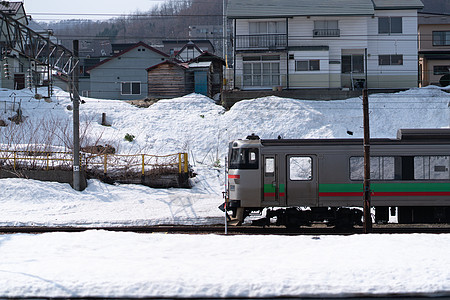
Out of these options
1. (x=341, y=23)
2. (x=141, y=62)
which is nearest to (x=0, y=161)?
(x=141, y=62)

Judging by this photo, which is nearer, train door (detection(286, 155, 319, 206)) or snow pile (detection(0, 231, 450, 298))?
snow pile (detection(0, 231, 450, 298))

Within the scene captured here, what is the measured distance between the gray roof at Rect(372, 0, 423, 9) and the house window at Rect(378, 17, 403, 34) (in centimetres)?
95

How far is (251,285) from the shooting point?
28.4 ft

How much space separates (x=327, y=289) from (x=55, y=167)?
18.7 metres

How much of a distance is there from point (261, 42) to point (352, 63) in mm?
7767

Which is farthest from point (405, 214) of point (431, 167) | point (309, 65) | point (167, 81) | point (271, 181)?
point (167, 81)

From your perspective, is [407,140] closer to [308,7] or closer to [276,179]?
[276,179]

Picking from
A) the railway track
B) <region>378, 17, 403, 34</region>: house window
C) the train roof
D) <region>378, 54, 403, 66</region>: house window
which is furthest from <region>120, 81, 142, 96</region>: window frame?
the train roof

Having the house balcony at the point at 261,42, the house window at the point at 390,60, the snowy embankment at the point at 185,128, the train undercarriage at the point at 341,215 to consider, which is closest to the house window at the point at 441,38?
the house window at the point at 390,60

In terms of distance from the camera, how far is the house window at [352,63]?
4069 cm

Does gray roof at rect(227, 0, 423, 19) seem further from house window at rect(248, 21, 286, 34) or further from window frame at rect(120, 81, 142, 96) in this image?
window frame at rect(120, 81, 142, 96)

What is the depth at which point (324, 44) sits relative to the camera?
130 ft

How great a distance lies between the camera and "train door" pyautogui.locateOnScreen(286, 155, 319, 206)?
52.0 feet

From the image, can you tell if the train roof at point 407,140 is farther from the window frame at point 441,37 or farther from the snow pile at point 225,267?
the window frame at point 441,37
